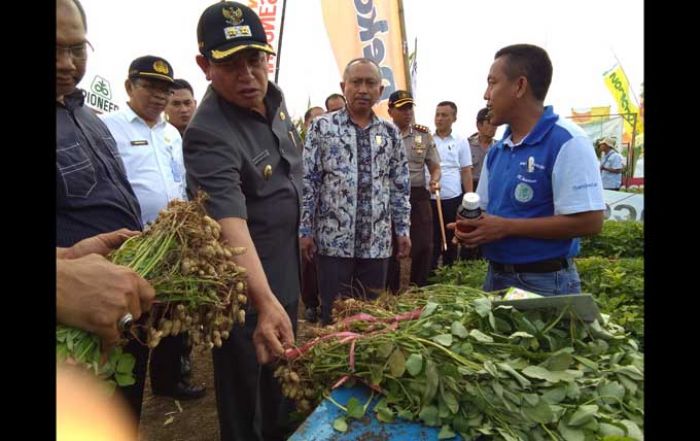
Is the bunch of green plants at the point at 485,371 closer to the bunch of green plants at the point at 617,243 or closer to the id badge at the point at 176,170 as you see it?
the id badge at the point at 176,170

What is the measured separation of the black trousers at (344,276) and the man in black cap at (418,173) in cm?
200

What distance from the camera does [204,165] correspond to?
2.08 meters

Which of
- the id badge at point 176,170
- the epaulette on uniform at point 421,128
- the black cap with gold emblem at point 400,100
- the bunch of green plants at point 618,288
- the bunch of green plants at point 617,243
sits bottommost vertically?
the bunch of green plants at point 618,288

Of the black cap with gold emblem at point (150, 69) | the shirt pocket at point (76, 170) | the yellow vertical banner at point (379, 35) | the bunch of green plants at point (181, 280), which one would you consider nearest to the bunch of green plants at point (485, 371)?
the bunch of green plants at point (181, 280)

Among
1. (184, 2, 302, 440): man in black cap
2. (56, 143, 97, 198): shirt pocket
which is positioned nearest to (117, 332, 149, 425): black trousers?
(184, 2, 302, 440): man in black cap

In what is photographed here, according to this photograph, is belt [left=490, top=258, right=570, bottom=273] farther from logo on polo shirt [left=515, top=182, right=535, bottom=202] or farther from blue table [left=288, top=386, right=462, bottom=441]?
blue table [left=288, top=386, right=462, bottom=441]

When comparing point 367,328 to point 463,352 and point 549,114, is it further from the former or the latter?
point 549,114

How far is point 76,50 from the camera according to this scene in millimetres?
1728

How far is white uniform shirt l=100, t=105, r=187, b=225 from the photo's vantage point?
3588mm

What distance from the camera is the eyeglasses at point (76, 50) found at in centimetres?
159

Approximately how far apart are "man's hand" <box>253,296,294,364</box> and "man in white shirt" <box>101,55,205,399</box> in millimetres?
1943

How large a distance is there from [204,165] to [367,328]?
947 millimetres
